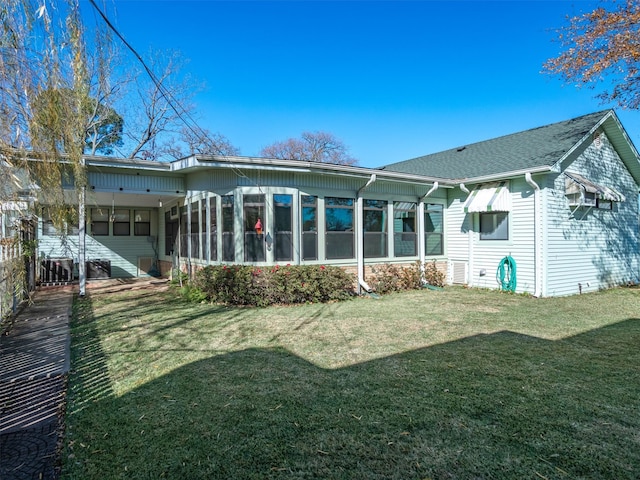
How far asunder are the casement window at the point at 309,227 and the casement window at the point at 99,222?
8013 mm

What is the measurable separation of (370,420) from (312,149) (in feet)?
101

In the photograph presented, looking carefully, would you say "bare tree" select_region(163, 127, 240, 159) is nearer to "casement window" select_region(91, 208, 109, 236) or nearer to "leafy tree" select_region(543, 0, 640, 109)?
"casement window" select_region(91, 208, 109, 236)

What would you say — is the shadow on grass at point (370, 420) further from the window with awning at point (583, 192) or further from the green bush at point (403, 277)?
the window with awning at point (583, 192)

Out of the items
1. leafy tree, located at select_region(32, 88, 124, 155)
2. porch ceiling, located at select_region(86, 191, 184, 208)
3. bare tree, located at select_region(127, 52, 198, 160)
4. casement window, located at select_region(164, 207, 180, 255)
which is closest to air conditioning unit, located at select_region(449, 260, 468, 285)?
porch ceiling, located at select_region(86, 191, 184, 208)

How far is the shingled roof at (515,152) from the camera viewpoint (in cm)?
964

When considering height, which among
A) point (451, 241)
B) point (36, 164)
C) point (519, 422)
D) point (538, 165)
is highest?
point (538, 165)

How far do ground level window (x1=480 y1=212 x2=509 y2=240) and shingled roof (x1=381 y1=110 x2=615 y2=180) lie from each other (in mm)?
1169

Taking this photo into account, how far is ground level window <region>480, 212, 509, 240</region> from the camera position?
10.1 m

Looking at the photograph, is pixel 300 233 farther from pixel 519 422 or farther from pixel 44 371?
pixel 519 422

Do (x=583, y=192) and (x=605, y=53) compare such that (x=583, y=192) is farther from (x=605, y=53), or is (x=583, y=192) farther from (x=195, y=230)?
(x=195, y=230)

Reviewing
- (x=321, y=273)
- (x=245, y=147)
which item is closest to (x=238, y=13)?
(x=321, y=273)

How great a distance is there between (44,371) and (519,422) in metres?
4.77

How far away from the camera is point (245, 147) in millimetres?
26625

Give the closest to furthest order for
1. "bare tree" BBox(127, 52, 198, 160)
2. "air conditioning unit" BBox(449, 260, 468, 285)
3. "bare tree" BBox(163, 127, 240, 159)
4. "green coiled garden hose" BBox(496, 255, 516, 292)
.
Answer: "green coiled garden hose" BBox(496, 255, 516, 292), "air conditioning unit" BBox(449, 260, 468, 285), "bare tree" BBox(127, 52, 198, 160), "bare tree" BBox(163, 127, 240, 159)
